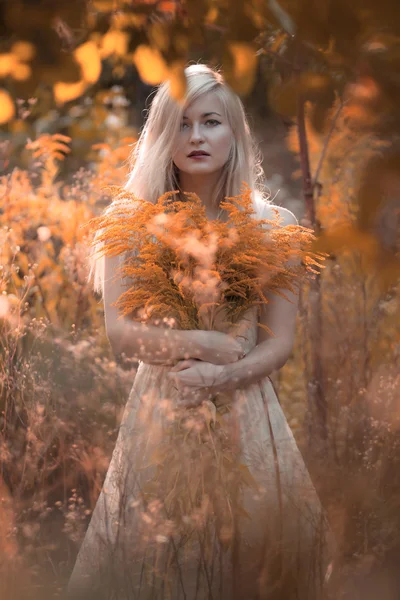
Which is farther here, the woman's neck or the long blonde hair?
the woman's neck

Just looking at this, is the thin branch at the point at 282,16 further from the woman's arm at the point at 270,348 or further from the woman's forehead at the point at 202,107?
the woman's forehead at the point at 202,107

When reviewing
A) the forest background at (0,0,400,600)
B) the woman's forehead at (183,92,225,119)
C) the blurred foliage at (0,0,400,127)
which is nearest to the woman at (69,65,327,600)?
the woman's forehead at (183,92,225,119)

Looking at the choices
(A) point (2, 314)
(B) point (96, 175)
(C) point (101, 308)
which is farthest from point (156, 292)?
(B) point (96, 175)

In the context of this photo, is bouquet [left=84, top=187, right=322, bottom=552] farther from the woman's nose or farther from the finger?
the woman's nose

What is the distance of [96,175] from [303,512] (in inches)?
116

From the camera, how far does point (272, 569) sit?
5.87 feet

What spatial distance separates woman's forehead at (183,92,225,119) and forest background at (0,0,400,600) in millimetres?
245

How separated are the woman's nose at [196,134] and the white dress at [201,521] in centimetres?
59

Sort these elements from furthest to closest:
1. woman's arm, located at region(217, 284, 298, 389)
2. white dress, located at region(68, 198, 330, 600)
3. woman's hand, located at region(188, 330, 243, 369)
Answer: woman's arm, located at region(217, 284, 298, 389), woman's hand, located at region(188, 330, 243, 369), white dress, located at region(68, 198, 330, 600)

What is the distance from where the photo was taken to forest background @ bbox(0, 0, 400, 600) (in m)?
0.99

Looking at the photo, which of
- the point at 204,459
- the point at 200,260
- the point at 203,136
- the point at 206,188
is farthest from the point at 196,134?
the point at 204,459

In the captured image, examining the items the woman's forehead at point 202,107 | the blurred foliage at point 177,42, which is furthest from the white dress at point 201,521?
the blurred foliage at point 177,42

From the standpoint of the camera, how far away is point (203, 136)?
2238mm

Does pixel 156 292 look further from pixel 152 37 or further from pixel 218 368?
pixel 152 37
